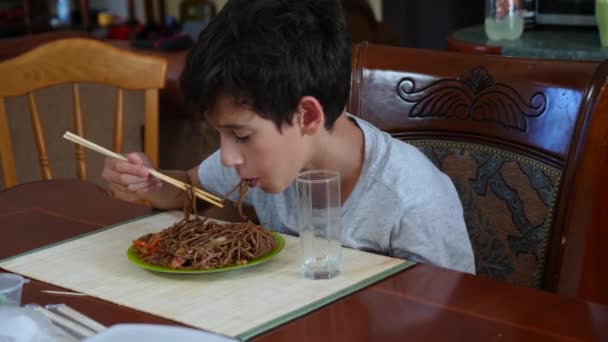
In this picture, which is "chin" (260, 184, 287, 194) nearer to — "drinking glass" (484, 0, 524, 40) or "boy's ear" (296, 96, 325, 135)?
"boy's ear" (296, 96, 325, 135)

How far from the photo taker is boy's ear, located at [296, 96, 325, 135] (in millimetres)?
1381

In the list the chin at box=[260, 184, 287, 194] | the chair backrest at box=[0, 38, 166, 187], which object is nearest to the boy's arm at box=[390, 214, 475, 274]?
the chin at box=[260, 184, 287, 194]

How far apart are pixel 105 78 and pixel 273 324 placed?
133 centimetres

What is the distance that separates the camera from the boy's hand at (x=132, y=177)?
1492 mm

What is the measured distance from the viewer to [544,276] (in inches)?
58.6

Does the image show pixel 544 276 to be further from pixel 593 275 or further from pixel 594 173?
pixel 594 173

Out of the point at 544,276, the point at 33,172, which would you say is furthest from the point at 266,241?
the point at 33,172

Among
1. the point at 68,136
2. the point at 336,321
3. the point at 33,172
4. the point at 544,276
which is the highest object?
the point at 68,136

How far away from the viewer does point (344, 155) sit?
155 cm

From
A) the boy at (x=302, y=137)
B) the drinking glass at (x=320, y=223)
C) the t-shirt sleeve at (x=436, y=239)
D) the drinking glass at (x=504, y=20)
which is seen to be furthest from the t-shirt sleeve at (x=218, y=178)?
the drinking glass at (x=504, y=20)

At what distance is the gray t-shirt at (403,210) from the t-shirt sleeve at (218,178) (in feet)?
0.61

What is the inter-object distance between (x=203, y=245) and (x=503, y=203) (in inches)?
21.3

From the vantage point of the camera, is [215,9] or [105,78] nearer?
[105,78]

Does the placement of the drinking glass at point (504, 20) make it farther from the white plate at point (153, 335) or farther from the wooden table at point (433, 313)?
the white plate at point (153, 335)
